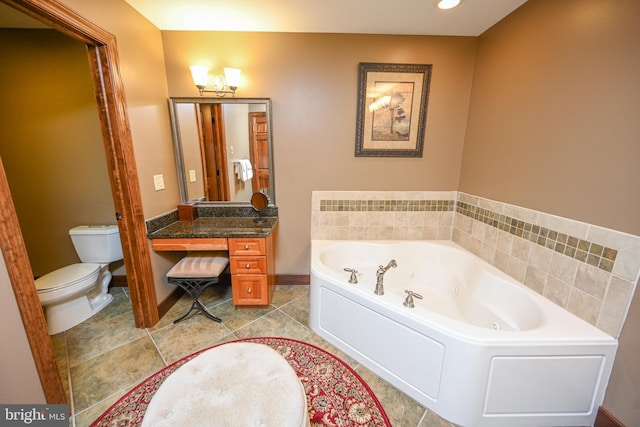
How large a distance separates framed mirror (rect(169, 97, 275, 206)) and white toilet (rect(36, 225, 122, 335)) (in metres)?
0.79

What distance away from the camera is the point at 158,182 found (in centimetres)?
200

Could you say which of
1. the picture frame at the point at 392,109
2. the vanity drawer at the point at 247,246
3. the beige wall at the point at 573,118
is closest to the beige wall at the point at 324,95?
the picture frame at the point at 392,109

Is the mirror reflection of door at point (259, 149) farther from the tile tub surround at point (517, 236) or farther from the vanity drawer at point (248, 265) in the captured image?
the vanity drawer at point (248, 265)

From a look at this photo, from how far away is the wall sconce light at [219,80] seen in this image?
78.7 inches

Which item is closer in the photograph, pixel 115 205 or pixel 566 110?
pixel 566 110

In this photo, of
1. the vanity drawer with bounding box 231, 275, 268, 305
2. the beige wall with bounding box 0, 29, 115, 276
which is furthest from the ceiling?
the vanity drawer with bounding box 231, 275, 268, 305

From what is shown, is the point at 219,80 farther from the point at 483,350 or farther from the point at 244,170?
the point at 483,350

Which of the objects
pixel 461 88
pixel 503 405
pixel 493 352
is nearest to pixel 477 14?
pixel 461 88

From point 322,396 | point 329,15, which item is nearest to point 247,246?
point 322,396

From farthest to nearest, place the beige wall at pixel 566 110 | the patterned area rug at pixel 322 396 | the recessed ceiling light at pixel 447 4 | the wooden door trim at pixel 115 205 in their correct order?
the recessed ceiling light at pixel 447 4 → the patterned area rug at pixel 322 396 → the beige wall at pixel 566 110 → the wooden door trim at pixel 115 205

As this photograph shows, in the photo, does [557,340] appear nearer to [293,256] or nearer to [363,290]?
[363,290]

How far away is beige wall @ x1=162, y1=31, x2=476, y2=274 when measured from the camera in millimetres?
2102

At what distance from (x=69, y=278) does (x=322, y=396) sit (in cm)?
217

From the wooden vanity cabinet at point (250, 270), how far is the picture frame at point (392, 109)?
127cm
